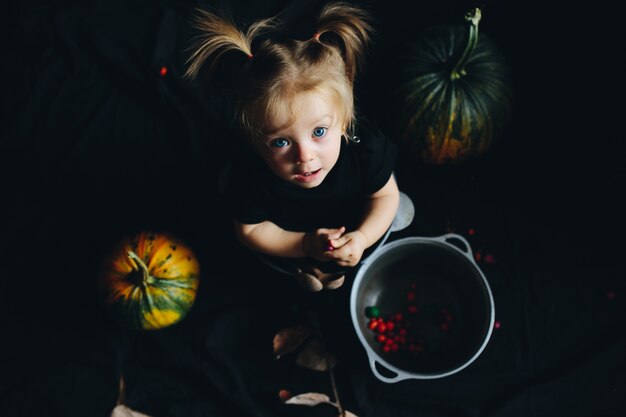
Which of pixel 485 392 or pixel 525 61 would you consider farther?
pixel 525 61

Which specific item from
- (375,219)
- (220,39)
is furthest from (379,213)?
(220,39)

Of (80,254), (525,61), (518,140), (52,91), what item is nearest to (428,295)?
(518,140)

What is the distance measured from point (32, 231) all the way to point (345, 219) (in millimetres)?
887

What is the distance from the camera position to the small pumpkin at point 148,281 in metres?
1.10

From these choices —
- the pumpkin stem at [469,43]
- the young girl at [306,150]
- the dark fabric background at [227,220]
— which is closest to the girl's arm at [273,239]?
the young girl at [306,150]

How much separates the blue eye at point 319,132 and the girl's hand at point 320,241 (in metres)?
0.22

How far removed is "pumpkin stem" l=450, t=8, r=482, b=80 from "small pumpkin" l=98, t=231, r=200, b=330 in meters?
0.77

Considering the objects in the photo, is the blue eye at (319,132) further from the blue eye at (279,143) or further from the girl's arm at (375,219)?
the girl's arm at (375,219)

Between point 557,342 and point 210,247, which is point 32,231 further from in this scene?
point 557,342

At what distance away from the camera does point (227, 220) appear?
1.35 meters

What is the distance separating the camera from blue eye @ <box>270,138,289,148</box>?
2.53ft

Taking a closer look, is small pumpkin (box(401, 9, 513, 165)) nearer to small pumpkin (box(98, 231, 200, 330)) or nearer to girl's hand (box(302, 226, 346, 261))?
girl's hand (box(302, 226, 346, 261))

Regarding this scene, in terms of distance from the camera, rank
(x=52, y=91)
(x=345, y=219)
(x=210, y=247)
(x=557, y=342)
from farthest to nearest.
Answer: (x=52, y=91), (x=210, y=247), (x=557, y=342), (x=345, y=219)

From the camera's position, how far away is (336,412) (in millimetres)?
1197
